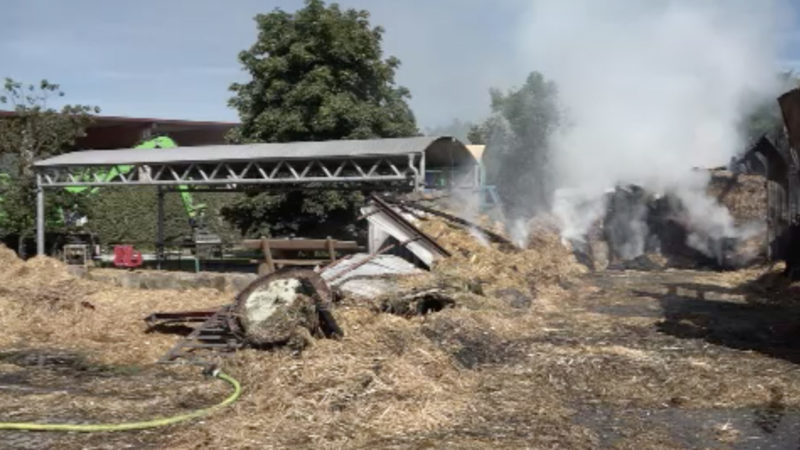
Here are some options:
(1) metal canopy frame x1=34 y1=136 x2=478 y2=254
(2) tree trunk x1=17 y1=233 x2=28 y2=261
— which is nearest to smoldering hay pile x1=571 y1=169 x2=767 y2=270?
(1) metal canopy frame x1=34 y1=136 x2=478 y2=254

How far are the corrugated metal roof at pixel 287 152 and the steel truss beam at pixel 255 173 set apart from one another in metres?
0.23

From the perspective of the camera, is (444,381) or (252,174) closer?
(444,381)

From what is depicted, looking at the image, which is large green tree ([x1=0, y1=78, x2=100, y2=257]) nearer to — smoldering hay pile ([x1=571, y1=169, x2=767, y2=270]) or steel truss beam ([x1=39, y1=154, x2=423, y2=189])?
steel truss beam ([x1=39, y1=154, x2=423, y2=189])

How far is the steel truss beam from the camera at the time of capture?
16266 millimetres

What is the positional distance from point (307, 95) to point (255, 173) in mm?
3818

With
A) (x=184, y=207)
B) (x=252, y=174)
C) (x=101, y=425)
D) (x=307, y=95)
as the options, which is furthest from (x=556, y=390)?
(x=184, y=207)

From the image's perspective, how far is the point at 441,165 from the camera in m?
20.5

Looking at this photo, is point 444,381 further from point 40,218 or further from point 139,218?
point 139,218

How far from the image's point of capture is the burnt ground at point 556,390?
20.4 ft

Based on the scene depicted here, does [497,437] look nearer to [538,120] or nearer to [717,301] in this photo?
[717,301]

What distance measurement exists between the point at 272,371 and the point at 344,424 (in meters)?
1.76

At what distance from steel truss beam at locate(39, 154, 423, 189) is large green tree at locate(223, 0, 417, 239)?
2.21 m

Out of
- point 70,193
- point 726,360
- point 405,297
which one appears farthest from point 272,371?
point 70,193

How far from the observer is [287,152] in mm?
17266
